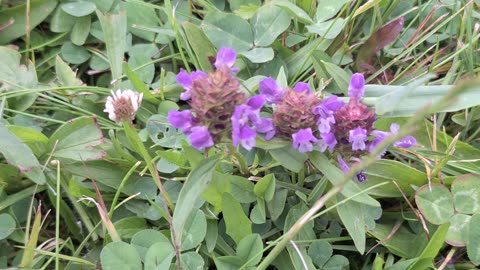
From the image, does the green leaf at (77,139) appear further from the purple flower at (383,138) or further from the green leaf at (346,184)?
the purple flower at (383,138)

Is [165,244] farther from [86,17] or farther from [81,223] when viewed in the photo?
[86,17]

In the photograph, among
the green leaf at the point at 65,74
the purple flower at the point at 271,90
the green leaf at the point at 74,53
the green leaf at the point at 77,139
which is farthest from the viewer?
the green leaf at the point at 74,53

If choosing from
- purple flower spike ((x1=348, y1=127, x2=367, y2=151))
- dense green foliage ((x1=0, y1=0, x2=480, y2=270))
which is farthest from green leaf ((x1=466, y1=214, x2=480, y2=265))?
purple flower spike ((x1=348, y1=127, x2=367, y2=151))

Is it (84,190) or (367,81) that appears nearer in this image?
(84,190)

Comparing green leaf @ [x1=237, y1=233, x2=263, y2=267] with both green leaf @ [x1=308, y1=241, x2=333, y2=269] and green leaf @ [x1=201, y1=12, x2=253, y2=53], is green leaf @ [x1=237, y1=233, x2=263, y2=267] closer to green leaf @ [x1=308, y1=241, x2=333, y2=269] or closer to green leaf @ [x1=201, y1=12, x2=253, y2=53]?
green leaf @ [x1=308, y1=241, x2=333, y2=269]

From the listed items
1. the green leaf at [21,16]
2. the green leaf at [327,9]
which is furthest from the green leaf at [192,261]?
the green leaf at [21,16]

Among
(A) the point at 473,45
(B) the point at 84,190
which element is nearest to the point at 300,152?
(B) the point at 84,190
